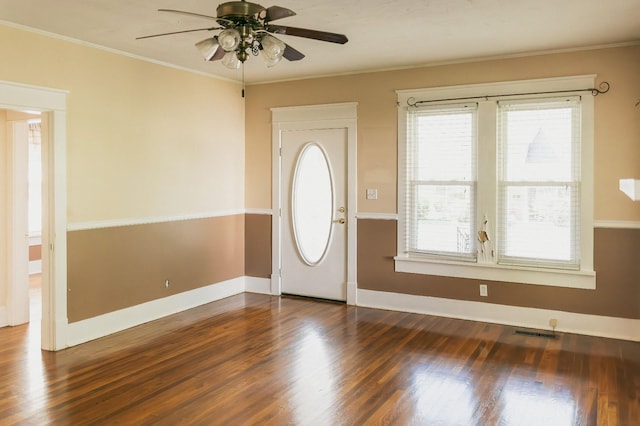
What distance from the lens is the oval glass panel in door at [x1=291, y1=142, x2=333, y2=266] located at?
20.7 ft

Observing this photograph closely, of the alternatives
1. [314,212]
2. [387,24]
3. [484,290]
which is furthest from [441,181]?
[387,24]

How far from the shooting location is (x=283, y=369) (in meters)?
4.08

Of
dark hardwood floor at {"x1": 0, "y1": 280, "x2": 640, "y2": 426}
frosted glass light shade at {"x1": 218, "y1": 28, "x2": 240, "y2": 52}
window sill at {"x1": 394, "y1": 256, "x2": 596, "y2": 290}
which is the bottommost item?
dark hardwood floor at {"x1": 0, "y1": 280, "x2": 640, "y2": 426}

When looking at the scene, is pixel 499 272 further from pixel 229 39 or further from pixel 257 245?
pixel 229 39

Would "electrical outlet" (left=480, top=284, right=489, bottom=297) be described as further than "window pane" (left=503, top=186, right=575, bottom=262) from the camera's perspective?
Yes

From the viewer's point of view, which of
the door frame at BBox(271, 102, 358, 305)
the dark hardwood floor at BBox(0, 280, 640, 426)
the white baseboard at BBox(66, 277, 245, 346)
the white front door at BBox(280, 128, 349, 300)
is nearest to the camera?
the dark hardwood floor at BBox(0, 280, 640, 426)

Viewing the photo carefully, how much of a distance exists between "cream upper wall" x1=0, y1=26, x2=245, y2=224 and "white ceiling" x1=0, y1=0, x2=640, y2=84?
204 mm

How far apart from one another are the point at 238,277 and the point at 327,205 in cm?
150

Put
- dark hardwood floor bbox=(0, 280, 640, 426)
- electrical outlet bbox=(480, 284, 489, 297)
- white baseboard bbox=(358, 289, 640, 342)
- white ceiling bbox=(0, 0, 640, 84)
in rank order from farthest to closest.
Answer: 1. electrical outlet bbox=(480, 284, 489, 297)
2. white baseboard bbox=(358, 289, 640, 342)
3. white ceiling bbox=(0, 0, 640, 84)
4. dark hardwood floor bbox=(0, 280, 640, 426)

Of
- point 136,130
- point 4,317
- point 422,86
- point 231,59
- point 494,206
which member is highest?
point 422,86

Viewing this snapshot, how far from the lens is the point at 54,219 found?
4496 mm

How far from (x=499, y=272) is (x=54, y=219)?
162 inches

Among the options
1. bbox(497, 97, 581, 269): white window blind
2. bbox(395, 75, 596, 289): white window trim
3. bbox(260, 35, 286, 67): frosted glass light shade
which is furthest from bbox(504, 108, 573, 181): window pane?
bbox(260, 35, 286, 67): frosted glass light shade

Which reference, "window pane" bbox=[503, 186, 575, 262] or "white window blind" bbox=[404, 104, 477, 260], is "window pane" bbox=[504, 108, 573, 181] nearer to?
"window pane" bbox=[503, 186, 575, 262]
